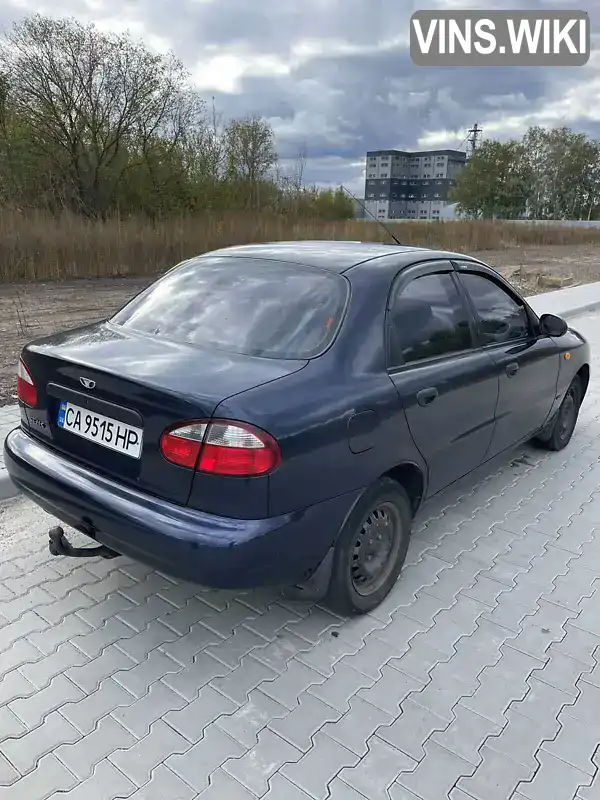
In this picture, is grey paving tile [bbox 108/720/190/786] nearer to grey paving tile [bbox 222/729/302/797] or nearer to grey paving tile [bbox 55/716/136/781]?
grey paving tile [bbox 55/716/136/781]

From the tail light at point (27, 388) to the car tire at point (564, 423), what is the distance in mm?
3628

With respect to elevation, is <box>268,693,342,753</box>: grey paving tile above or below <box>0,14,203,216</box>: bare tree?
below

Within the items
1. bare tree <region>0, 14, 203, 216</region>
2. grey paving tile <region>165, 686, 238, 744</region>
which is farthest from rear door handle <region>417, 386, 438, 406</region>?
bare tree <region>0, 14, 203, 216</region>

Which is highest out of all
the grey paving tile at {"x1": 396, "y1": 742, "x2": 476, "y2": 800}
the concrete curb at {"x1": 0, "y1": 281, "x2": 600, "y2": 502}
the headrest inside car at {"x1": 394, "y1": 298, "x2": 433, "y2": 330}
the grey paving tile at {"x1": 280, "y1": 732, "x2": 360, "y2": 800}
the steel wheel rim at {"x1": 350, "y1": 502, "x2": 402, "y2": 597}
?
the headrest inside car at {"x1": 394, "y1": 298, "x2": 433, "y2": 330}

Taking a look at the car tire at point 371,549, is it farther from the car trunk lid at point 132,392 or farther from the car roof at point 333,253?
the car roof at point 333,253

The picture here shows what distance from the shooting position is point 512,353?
360 cm

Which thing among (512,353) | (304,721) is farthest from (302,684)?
(512,353)

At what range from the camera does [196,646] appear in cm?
253

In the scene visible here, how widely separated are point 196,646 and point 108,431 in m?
1.00

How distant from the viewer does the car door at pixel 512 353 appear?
11.3 feet

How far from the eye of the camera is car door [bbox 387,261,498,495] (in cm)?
273

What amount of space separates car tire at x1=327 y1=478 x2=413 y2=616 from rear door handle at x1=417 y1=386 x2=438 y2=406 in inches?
15.7

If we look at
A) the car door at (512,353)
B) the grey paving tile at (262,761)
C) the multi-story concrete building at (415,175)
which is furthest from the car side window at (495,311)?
the multi-story concrete building at (415,175)

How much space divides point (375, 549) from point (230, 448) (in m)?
1.05
